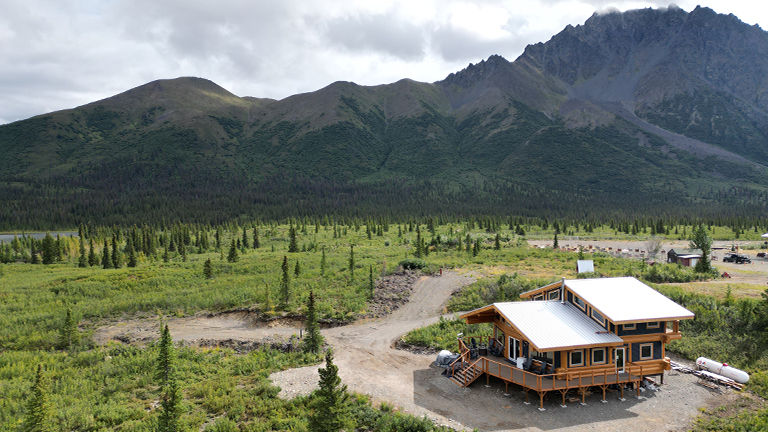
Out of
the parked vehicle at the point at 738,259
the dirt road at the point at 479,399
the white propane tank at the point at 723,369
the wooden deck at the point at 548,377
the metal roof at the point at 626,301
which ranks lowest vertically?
the dirt road at the point at 479,399

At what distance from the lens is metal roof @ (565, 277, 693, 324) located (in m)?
23.9

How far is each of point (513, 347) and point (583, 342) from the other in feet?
14.6

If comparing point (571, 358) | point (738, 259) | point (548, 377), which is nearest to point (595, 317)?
point (571, 358)

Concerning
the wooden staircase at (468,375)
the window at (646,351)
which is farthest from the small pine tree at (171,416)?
the window at (646,351)

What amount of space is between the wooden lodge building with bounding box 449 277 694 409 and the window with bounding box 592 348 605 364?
0.18 ft

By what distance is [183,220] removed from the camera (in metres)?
142

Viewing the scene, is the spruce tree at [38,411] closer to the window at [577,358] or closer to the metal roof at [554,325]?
the metal roof at [554,325]

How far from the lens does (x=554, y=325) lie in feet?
81.5

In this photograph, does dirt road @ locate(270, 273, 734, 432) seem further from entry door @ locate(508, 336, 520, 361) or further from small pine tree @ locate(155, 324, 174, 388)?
small pine tree @ locate(155, 324, 174, 388)

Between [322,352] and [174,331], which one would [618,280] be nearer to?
[322,352]

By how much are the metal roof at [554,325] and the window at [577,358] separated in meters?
0.94

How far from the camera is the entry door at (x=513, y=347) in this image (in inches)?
1034

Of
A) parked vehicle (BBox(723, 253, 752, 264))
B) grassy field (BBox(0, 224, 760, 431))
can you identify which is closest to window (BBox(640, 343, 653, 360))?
A: grassy field (BBox(0, 224, 760, 431))

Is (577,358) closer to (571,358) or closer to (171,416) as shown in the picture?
(571,358)
